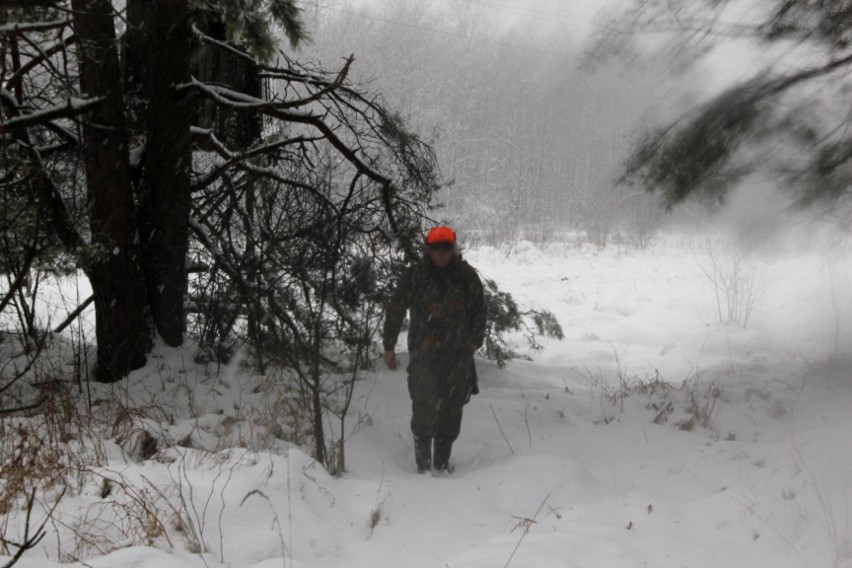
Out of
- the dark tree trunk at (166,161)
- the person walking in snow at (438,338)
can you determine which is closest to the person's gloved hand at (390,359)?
the person walking in snow at (438,338)

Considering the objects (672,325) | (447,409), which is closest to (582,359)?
(672,325)

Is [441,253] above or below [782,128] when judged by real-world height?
below

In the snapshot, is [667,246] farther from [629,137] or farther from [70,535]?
[70,535]

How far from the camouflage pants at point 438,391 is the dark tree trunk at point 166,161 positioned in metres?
2.32

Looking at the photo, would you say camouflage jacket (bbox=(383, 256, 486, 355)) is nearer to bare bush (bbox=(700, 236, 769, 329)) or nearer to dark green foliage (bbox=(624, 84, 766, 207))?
dark green foliage (bbox=(624, 84, 766, 207))

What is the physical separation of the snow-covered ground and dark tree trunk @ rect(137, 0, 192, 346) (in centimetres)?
74

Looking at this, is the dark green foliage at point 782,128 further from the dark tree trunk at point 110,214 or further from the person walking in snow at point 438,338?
the dark tree trunk at point 110,214

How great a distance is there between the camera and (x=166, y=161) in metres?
5.13

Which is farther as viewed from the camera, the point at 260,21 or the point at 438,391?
the point at 260,21

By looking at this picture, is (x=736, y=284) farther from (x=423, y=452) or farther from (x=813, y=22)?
(x=423, y=452)

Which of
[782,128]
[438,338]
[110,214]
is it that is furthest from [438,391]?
[782,128]

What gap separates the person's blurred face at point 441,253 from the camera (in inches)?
171

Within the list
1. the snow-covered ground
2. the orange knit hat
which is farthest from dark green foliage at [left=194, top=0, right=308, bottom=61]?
the snow-covered ground

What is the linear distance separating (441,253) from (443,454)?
1477 mm
